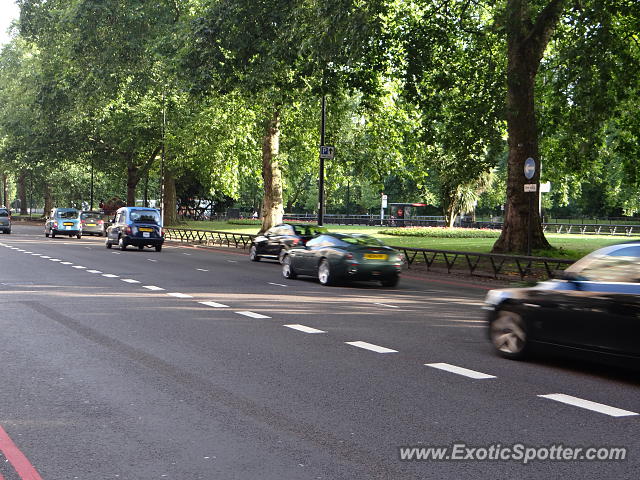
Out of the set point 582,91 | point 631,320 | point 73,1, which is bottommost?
point 631,320

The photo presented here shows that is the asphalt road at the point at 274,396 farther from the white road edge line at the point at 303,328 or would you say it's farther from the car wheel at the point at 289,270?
the car wheel at the point at 289,270

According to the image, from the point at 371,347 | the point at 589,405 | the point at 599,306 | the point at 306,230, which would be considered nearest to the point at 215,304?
the point at 371,347

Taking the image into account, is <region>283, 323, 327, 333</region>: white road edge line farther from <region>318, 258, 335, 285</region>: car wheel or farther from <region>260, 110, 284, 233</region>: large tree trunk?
<region>260, 110, 284, 233</region>: large tree trunk

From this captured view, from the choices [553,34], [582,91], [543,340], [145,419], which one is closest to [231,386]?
[145,419]

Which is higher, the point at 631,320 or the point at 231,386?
the point at 631,320

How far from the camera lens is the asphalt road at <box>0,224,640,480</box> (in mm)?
5012

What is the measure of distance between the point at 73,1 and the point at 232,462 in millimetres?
39286

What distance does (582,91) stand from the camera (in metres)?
20.4

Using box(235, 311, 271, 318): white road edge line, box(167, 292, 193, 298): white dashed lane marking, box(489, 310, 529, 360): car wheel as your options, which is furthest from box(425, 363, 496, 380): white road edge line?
box(167, 292, 193, 298): white dashed lane marking

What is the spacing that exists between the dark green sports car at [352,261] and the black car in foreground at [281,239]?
6.36 meters

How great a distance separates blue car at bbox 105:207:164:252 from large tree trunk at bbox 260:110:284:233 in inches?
334

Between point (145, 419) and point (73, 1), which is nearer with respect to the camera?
point (145, 419)

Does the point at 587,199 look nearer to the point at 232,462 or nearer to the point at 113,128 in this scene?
the point at 113,128

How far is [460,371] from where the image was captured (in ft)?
26.8
